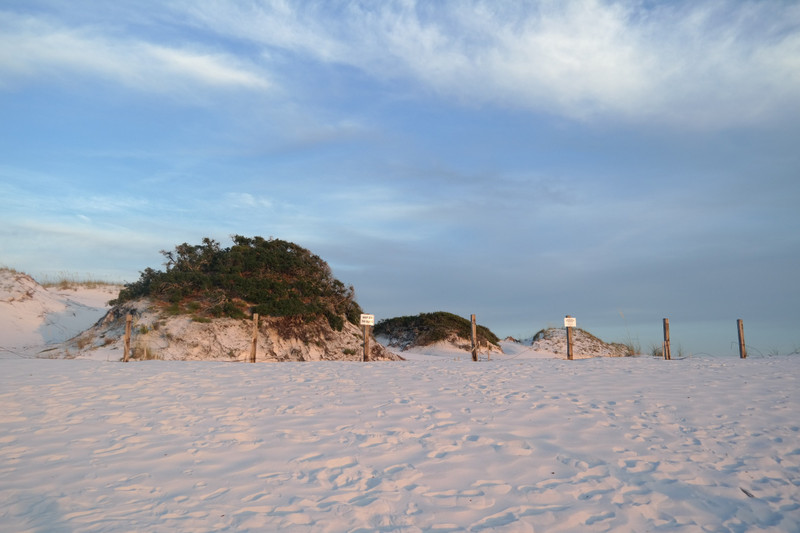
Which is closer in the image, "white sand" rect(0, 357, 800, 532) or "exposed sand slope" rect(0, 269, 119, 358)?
"white sand" rect(0, 357, 800, 532)

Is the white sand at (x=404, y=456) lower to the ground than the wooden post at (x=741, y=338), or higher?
lower

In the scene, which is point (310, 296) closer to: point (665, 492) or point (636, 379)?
point (636, 379)

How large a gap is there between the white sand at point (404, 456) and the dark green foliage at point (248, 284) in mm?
9575

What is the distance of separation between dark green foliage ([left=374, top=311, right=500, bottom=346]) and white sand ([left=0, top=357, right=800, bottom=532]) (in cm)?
1880

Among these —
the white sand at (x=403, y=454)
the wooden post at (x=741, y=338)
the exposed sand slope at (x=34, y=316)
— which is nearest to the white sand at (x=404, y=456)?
the white sand at (x=403, y=454)

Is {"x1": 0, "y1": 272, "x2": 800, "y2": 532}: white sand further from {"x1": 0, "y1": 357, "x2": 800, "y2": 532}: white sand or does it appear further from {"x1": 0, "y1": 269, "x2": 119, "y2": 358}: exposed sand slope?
{"x1": 0, "y1": 269, "x2": 119, "y2": 358}: exposed sand slope

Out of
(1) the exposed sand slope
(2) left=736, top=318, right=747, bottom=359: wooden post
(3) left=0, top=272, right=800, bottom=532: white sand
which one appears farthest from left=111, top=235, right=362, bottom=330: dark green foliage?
(2) left=736, top=318, right=747, bottom=359: wooden post

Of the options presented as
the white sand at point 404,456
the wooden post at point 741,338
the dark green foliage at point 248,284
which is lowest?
the white sand at point 404,456

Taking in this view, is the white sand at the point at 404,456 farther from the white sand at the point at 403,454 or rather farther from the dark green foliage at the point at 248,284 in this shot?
the dark green foliage at the point at 248,284

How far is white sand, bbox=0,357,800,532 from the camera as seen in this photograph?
16.7ft

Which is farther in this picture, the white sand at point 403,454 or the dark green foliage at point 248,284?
the dark green foliage at point 248,284

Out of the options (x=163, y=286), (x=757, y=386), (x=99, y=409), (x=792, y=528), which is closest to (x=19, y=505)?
(x=99, y=409)

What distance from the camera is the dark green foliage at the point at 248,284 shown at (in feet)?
67.3

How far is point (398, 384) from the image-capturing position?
11.0 meters
